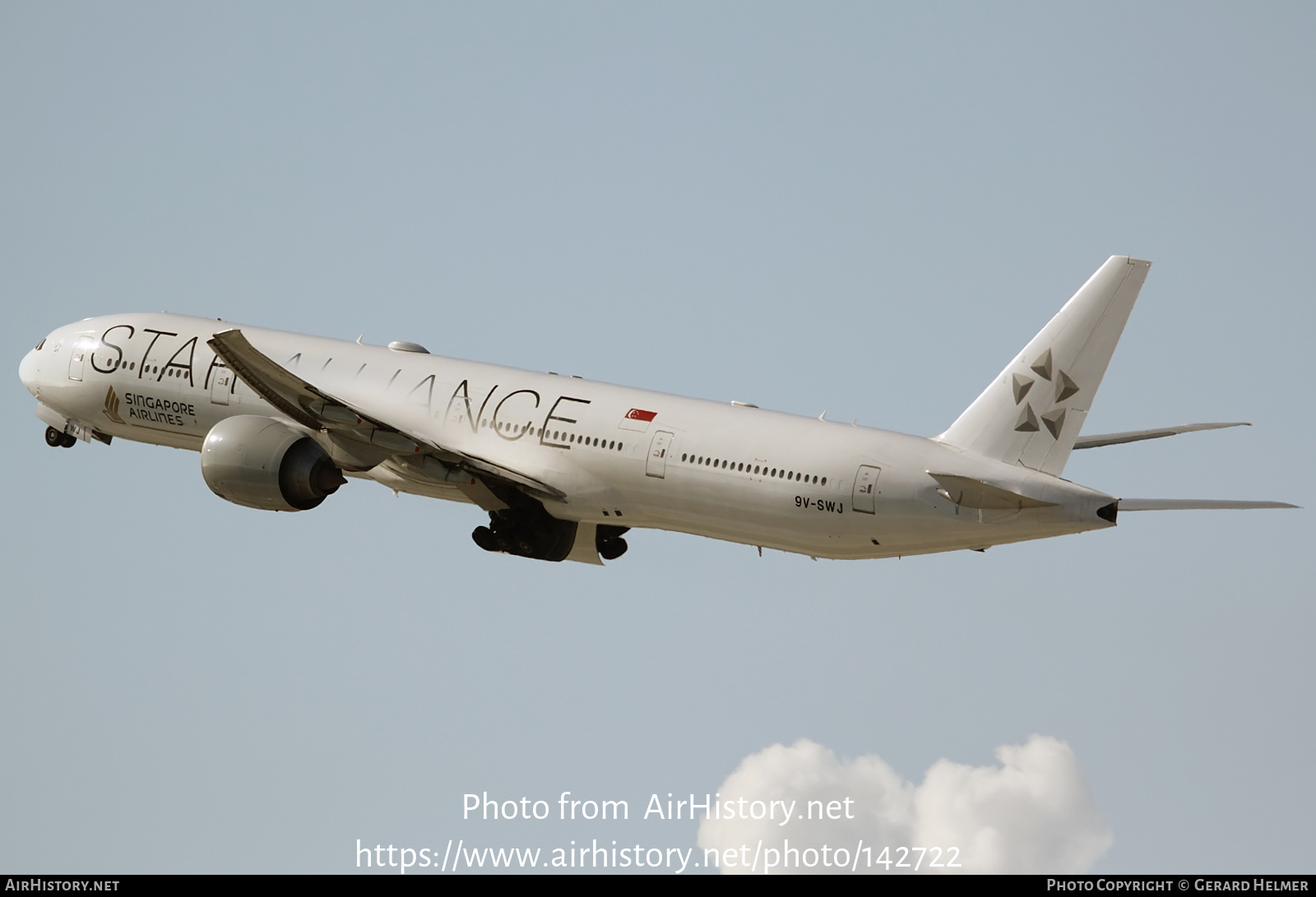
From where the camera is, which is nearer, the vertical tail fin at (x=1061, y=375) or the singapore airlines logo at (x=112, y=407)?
the vertical tail fin at (x=1061, y=375)

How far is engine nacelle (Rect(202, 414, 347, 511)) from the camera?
38.6 meters

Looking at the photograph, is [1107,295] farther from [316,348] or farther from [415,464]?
[316,348]

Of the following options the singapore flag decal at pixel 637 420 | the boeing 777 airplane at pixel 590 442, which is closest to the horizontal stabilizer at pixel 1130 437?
the boeing 777 airplane at pixel 590 442

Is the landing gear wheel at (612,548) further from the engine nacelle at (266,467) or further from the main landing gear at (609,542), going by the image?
the engine nacelle at (266,467)

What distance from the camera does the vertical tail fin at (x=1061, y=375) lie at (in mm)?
33438

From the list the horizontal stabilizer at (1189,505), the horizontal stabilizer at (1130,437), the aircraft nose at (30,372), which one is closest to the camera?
the horizontal stabilizer at (1189,505)

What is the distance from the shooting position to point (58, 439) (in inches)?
1817

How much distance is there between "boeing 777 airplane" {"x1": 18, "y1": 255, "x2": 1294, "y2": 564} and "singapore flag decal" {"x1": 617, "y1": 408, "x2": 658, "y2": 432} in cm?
4

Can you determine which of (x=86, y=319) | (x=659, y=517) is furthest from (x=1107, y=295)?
(x=86, y=319)

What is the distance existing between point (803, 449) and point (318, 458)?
34.9ft

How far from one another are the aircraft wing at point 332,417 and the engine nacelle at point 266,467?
52.4 inches

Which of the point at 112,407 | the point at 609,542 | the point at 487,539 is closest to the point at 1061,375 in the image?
the point at 609,542

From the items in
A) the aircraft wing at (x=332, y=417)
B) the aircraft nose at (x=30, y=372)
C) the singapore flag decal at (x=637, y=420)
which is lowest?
the aircraft wing at (x=332, y=417)

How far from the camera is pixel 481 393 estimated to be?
39656mm
